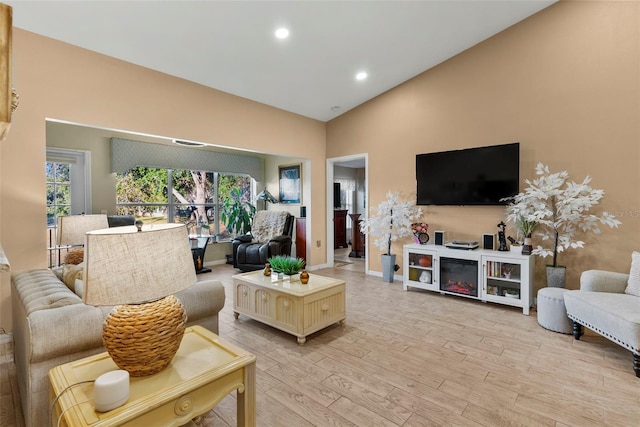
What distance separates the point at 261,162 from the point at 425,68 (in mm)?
3952

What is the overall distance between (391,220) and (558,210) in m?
2.05

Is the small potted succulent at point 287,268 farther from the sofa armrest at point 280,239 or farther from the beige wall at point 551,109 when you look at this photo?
the beige wall at point 551,109

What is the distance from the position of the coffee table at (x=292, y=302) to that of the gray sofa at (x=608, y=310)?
2081 mm

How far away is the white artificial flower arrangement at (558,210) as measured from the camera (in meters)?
3.16

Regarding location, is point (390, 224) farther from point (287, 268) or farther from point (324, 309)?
point (324, 309)

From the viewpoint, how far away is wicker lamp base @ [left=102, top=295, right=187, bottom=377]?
3.73ft

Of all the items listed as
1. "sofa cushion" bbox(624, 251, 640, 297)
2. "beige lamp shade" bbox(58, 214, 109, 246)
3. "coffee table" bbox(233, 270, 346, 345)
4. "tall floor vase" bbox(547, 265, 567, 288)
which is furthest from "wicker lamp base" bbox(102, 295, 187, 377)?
"tall floor vase" bbox(547, 265, 567, 288)

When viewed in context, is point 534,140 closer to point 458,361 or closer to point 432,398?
point 458,361

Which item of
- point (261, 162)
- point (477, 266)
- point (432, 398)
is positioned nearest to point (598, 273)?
point (477, 266)

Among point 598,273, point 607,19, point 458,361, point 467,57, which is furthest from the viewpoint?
point 467,57

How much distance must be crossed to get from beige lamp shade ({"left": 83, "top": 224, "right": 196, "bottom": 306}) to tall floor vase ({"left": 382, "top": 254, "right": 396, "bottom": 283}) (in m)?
4.00

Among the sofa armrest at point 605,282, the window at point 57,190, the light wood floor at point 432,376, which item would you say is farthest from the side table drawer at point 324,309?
the window at point 57,190

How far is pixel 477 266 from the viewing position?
3.77m

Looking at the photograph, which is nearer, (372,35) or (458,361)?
(458,361)
